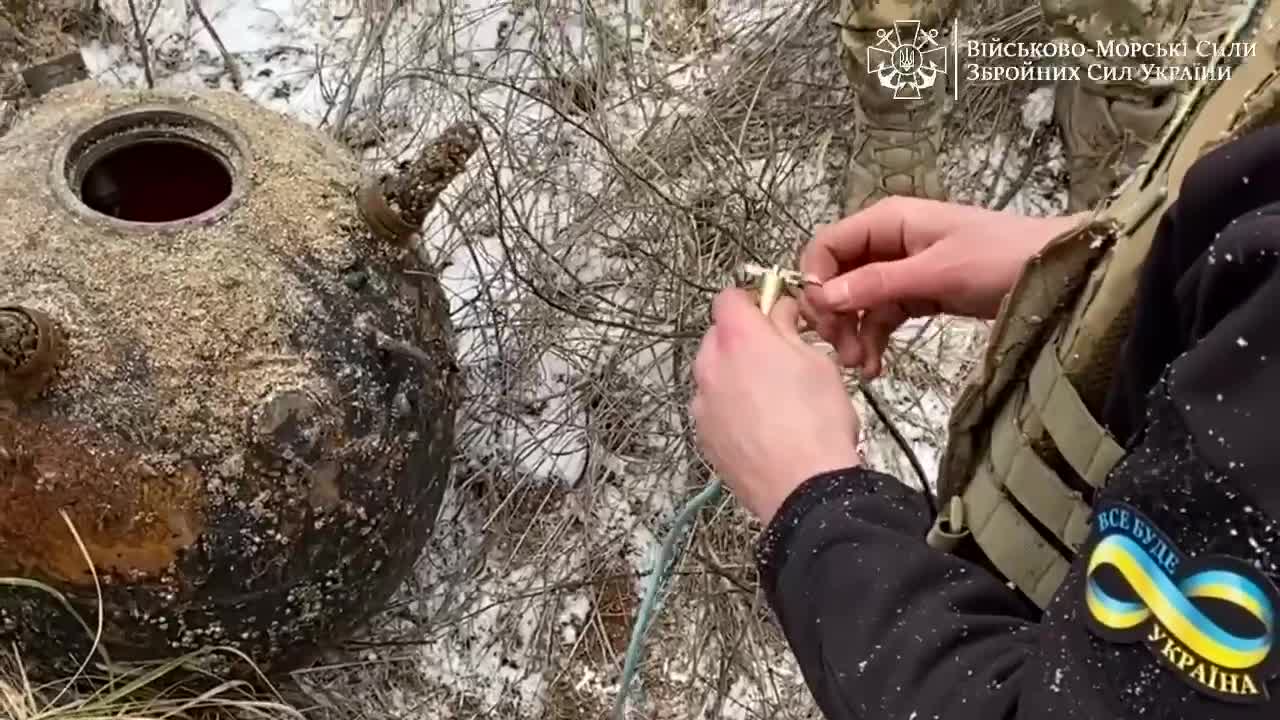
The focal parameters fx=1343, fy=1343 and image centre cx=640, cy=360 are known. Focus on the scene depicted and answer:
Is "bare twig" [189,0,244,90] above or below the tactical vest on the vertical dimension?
above

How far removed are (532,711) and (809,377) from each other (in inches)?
46.1

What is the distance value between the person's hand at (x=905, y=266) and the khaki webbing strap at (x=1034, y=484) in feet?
0.51

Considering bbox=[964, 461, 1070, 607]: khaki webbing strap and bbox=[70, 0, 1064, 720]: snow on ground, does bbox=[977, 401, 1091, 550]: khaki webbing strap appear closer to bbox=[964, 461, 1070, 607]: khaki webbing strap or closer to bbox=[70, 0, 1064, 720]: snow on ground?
bbox=[964, 461, 1070, 607]: khaki webbing strap

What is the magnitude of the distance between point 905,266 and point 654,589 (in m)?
0.76

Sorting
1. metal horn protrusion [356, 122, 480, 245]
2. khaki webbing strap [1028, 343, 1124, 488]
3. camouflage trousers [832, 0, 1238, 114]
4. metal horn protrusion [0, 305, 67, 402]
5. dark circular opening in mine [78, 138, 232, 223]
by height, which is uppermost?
camouflage trousers [832, 0, 1238, 114]

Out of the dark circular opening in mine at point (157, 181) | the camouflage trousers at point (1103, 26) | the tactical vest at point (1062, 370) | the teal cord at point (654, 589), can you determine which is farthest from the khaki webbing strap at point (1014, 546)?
the camouflage trousers at point (1103, 26)

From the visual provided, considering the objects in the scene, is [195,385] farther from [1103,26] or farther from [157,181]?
[1103,26]

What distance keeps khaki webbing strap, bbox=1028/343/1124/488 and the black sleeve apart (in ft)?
0.21

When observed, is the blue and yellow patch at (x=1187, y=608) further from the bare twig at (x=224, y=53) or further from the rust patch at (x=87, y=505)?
the bare twig at (x=224, y=53)

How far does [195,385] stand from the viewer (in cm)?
141

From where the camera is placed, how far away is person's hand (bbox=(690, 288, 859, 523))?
1.01 meters

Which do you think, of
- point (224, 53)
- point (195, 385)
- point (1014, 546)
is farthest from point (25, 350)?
point (224, 53)

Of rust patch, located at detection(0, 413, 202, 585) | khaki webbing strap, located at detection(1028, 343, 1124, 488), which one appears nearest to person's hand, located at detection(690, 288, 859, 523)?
khaki webbing strap, located at detection(1028, 343, 1124, 488)

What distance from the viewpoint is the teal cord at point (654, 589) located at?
1638 millimetres
